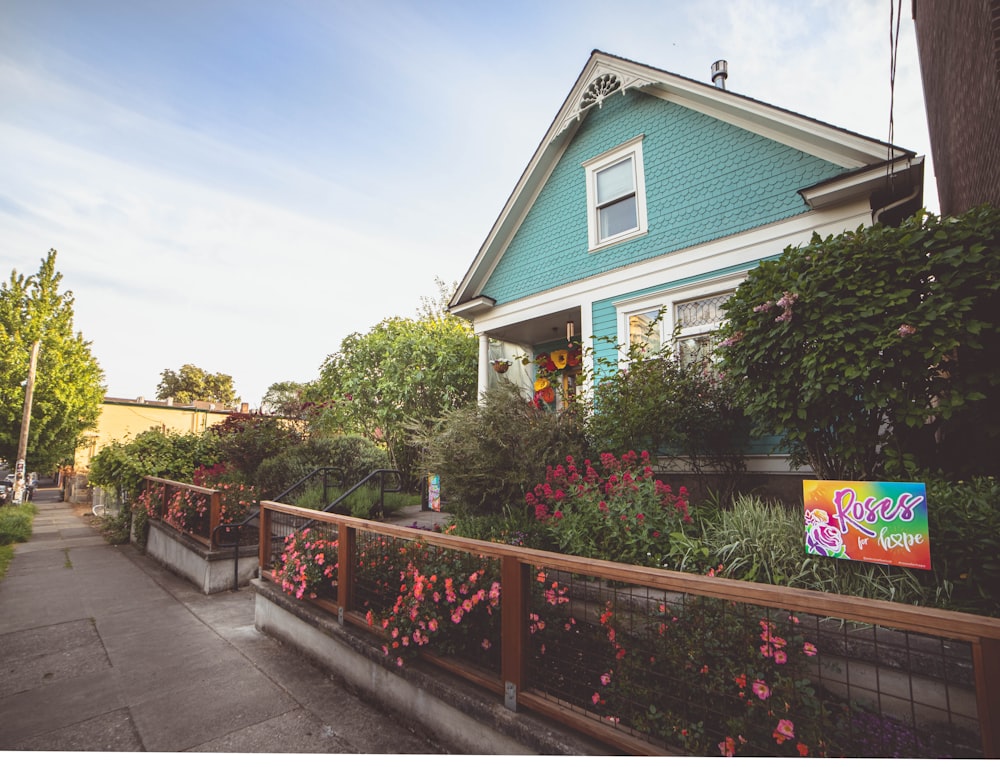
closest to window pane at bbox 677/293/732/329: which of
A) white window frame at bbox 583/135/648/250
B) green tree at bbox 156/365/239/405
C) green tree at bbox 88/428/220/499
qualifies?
white window frame at bbox 583/135/648/250

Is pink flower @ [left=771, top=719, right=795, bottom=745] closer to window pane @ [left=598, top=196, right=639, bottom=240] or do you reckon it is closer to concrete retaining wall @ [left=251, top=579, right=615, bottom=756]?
concrete retaining wall @ [left=251, top=579, right=615, bottom=756]

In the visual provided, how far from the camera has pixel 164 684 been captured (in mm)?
2994

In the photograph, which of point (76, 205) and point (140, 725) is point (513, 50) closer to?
point (76, 205)

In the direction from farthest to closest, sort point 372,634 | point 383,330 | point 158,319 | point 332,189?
1. point 383,330
2. point 332,189
3. point 158,319
4. point 372,634

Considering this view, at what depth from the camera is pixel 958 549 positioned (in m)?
2.30

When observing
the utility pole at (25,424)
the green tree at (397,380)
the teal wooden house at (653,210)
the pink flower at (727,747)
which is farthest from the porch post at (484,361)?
the utility pole at (25,424)

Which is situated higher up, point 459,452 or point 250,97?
point 250,97

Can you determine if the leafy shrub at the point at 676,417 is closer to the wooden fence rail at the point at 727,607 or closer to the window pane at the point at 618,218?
the wooden fence rail at the point at 727,607

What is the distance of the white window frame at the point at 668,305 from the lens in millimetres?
5523

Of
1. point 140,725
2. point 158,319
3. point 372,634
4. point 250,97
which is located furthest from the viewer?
point 158,319

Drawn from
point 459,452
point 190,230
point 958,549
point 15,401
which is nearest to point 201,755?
point 459,452

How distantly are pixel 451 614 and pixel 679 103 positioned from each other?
6.57m

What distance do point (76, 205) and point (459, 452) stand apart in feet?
11.4

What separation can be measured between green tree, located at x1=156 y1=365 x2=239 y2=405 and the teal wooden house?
3391 cm
